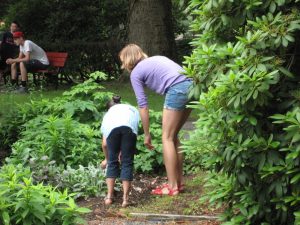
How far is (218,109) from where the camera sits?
12.7 feet

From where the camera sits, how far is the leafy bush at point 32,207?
12.9ft

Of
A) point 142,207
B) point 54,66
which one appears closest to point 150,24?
point 54,66

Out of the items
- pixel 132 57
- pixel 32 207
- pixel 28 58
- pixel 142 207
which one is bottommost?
pixel 142 207

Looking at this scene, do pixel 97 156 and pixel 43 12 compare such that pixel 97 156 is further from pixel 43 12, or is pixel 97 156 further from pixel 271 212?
pixel 43 12

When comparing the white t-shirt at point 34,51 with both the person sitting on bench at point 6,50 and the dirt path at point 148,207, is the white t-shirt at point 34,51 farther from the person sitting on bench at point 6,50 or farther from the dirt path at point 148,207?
the dirt path at point 148,207

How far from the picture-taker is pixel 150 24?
15.3m

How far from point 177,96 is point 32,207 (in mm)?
2336

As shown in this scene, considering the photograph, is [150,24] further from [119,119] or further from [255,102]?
[255,102]

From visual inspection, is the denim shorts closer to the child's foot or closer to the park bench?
the child's foot

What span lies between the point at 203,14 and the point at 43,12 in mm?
15324

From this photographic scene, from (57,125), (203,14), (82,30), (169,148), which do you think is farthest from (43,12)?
(203,14)

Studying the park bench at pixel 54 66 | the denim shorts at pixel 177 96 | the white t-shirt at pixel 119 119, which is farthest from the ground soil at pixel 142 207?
the park bench at pixel 54 66

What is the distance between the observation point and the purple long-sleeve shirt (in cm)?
592

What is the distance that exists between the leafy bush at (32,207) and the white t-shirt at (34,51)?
33.9ft
